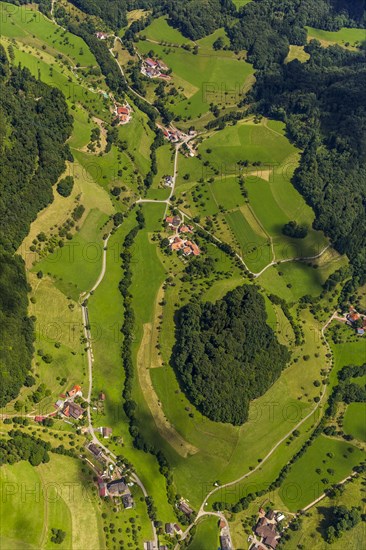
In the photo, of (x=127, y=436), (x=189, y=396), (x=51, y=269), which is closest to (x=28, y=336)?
(x=51, y=269)

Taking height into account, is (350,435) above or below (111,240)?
below

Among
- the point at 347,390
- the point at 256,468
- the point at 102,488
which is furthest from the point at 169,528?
the point at 347,390

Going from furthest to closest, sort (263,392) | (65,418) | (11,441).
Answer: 1. (263,392)
2. (65,418)
3. (11,441)

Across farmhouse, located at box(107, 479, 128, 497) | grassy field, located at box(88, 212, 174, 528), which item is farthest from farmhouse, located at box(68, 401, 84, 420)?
farmhouse, located at box(107, 479, 128, 497)

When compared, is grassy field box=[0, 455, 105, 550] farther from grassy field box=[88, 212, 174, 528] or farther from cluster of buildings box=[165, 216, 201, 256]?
cluster of buildings box=[165, 216, 201, 256]

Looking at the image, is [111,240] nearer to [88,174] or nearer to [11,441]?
[88,174]
